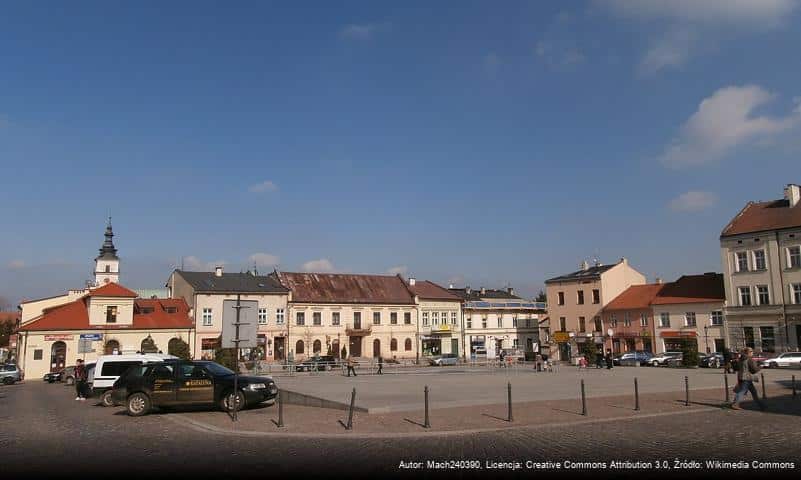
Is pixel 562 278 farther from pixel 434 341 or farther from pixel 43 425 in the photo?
pixel 43 425

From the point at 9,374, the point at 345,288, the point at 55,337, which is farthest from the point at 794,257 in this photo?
the point at 9,374

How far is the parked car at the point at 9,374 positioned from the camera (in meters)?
42.8

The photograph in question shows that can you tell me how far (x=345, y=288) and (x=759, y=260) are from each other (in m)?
39.6

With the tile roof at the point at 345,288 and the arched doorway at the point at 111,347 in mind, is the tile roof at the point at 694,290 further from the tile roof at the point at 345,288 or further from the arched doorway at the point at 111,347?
the arched doorway at the point at 111,347

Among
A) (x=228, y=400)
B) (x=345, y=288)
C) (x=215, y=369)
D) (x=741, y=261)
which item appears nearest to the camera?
(x=228, y=400)

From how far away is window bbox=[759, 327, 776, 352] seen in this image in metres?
49.3

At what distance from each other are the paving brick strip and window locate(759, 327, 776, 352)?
3492 cm

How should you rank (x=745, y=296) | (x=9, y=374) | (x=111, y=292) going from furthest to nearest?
1. (x=111, y=292)
2. (x=745, y=296)
3. (x=9, y=374)

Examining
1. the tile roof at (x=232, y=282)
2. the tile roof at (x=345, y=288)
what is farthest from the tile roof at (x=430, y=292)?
the tile roof at (x=232, y=282)

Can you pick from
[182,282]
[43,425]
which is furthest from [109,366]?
[182,282]

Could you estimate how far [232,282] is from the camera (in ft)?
204

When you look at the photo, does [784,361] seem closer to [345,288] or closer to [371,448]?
[371,448]

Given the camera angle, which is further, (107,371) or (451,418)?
(107,371)

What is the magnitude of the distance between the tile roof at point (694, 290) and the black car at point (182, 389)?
160 ft
